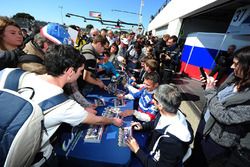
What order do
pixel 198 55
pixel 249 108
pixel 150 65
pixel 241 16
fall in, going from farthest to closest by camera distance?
pixel 198 55 → pixel 241 16 → pixel 150 65 → pixel 249 108

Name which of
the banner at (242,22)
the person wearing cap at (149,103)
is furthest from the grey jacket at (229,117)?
the banner at (242,22)

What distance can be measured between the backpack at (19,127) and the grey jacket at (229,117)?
1.50 metres

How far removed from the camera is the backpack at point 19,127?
31.0 inches

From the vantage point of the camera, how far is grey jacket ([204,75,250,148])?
1.31m

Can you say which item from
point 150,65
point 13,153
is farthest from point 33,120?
point 150,65

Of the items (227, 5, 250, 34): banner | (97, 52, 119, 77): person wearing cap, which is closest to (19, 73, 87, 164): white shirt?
(97, 52, 119, 77): person wearing cap

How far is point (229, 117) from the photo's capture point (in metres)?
1.35

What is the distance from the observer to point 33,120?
0.84 meters

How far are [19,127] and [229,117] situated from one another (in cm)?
163

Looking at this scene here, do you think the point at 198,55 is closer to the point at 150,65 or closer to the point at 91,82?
the point at 150,65

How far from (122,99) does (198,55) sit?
5.91 metres

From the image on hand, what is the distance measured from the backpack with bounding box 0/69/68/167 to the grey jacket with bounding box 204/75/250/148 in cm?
150

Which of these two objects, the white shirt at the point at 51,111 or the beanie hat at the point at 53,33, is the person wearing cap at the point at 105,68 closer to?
the beanie hat at the point at 53,33

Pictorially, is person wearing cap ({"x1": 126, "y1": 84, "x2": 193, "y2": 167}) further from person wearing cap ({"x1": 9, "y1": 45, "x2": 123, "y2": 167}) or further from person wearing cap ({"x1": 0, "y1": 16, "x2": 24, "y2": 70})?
person wearing cap ({"x1": 0, "y1": 16, "x2": 24, "y2": 70})
